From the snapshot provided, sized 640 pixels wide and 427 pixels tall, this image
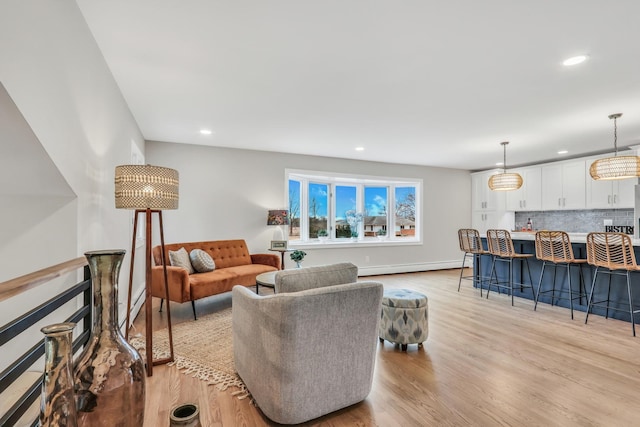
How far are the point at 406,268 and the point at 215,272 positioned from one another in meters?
4.25

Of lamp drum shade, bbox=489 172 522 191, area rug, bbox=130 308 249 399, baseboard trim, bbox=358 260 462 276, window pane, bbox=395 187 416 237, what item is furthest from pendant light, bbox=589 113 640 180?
area rug, bbox=130 308 249 399

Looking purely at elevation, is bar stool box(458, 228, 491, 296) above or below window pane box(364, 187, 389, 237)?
below

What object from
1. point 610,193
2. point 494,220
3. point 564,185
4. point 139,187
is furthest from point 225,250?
point 610,193

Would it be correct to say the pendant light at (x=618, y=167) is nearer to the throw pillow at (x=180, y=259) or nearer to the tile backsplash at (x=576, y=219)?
the tile backsplash at (x=576, y=219)

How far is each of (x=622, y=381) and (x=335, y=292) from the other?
90.8 inches

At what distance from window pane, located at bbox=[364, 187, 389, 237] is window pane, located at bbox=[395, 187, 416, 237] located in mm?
299

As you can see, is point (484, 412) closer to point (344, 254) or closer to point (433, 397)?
point (433, 397)

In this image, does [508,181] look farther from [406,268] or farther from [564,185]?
[406,268]

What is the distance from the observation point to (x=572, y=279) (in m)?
4.31

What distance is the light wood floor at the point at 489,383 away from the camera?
196 centimetres

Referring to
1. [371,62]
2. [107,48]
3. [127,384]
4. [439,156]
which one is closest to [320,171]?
[439,156]

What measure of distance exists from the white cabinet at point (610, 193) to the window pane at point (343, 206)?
414 centimetres

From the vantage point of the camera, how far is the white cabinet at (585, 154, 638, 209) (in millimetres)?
5215

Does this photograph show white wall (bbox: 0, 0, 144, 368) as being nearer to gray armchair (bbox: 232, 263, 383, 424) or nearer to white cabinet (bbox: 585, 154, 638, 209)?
gray armchair (bbox: 232, 263, 383, 424)
